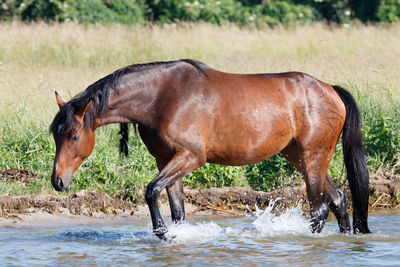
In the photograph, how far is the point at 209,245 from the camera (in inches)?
236

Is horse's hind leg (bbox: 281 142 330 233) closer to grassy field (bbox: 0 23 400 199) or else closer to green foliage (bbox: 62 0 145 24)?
grassy field (bbox: 0 23 400 199)

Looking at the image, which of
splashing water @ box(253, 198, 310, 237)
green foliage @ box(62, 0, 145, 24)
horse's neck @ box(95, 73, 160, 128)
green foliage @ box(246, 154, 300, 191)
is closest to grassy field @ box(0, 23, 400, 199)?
green foliage @ box(246, 154, 300, 191)

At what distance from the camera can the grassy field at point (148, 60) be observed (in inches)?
303

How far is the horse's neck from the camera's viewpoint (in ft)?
18.8

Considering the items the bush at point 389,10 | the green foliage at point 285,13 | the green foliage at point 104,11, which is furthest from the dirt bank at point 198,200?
the bush at point 389,10

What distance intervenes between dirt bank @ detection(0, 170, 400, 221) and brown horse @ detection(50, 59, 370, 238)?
1.12 m

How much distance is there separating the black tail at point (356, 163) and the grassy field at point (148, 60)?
126cm

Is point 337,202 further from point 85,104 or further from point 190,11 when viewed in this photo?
point 190,11

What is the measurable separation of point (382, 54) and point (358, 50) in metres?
0.83

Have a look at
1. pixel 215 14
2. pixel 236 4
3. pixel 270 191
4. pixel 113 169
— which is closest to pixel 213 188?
pixel 270 191

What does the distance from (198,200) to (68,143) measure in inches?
86.0

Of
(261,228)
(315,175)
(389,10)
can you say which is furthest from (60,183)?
(389,10)

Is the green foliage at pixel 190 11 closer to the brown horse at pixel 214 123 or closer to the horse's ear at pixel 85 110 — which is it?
the brown horse at pixel 214 123

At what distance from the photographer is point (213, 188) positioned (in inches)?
299
